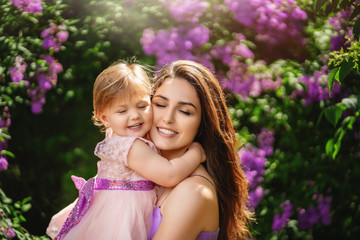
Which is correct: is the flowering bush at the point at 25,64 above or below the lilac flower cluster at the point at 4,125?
above

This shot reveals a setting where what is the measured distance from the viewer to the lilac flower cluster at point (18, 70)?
12.1 feet

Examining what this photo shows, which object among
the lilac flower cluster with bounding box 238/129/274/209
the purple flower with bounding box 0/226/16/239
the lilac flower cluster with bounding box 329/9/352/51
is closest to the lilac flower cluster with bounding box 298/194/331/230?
the lilac flower cluster with bounding box 238/129/274/209

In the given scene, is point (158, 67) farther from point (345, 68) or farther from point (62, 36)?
point (345, 68)

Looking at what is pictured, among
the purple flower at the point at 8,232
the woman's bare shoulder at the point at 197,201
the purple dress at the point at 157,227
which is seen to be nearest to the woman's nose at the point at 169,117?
the woman's bare shoulder at the point at 197,201

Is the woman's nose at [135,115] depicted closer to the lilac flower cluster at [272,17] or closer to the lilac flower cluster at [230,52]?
the lilac flower cluster at [230,52]

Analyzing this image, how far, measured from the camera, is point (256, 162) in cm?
367

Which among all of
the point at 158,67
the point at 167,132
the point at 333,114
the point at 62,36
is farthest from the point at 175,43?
the point at 167,132

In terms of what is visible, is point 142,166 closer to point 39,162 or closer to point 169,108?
point 169,108

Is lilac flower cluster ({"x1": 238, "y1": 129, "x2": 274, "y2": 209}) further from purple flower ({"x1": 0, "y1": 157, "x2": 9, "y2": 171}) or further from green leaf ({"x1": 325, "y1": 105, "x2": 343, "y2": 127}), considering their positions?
purple flower ({"x1": 0, "y1": 157, "x2": 9, "y2": 171})

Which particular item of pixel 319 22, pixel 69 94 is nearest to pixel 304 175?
pixel 319 22

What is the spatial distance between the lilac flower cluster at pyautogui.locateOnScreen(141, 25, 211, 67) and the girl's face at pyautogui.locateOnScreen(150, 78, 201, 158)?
127 centimetres

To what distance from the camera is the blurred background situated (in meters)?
3.71

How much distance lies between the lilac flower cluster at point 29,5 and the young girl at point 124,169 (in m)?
1.67

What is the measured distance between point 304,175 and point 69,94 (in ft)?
6.52
